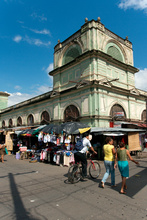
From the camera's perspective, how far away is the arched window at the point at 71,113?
62.9 ft

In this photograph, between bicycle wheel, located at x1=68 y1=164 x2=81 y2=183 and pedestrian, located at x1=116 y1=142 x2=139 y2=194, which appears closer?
pedestrian, located at x1=116 y1=142 x2=139 y2=194

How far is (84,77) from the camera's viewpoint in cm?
1841

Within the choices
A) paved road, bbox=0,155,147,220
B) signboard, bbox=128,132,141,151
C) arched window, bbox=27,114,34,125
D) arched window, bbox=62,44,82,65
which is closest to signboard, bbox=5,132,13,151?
arched window, bbox=27,114,34,125

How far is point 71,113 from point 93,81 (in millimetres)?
5049

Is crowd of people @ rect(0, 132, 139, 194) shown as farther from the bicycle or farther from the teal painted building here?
the teal painted building

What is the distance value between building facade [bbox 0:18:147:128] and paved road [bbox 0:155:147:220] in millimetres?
10926

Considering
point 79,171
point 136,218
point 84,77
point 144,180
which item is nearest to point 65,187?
point 79,171

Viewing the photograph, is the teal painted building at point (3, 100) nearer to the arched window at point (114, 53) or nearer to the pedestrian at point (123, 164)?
the arched window at point (114, 53)

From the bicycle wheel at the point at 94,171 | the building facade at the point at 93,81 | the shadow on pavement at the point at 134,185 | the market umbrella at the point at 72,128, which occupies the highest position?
the building facade at the point at 93,81

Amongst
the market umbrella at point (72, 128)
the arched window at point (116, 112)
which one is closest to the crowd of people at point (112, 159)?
the market umbrella at point (72, 128)

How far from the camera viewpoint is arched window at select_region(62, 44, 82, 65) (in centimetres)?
2057

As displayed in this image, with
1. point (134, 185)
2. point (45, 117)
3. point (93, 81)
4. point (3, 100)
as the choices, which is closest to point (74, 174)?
point (134, 185)

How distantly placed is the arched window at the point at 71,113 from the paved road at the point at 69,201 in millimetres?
12575

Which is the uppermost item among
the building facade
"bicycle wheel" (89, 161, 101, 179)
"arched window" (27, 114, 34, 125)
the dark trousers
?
the building facade
